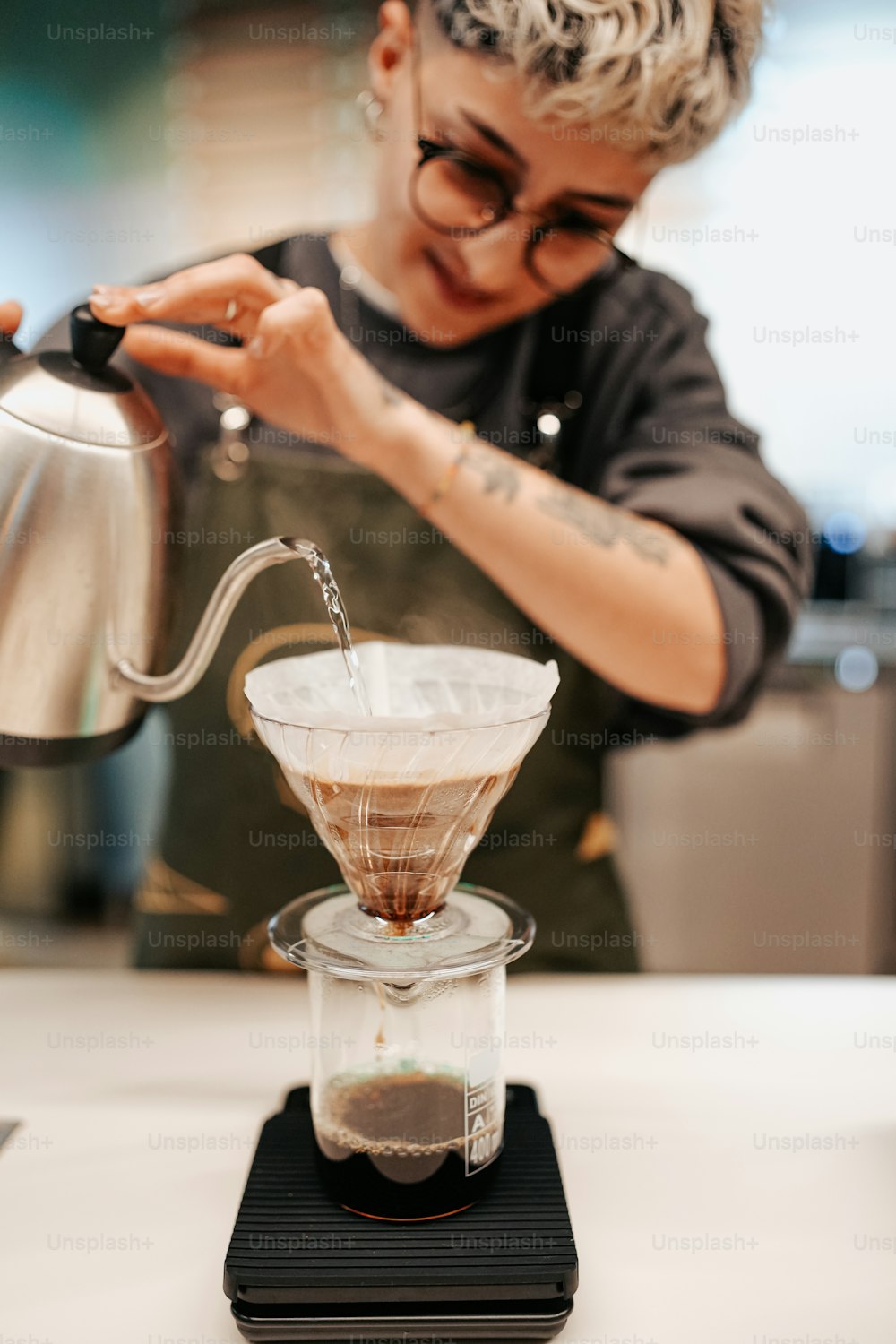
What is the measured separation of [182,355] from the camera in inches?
42.3

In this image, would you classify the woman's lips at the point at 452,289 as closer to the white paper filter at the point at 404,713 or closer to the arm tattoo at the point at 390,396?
the arm tattoo at the point at 390,396

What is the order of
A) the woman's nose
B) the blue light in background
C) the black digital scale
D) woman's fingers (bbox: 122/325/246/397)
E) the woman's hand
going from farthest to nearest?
the blue light in background < the woman's nose < woman's fingers (bbox: 122/325/246/397) < the woman's hand < the black digital scale

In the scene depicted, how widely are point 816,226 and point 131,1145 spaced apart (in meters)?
1.22

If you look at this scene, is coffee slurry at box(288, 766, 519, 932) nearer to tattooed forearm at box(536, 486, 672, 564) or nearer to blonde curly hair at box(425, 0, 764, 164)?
tattooed forearm at box(536, 486, 672, 564)

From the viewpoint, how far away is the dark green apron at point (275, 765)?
1249mm

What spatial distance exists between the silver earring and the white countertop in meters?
0.98

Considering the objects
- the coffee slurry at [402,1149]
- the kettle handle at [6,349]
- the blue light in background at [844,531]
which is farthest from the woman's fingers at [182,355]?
the blue light in background at [844,531]

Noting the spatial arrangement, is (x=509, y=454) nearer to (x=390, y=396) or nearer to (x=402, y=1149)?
(x=390, y=396)

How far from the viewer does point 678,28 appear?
111 cm

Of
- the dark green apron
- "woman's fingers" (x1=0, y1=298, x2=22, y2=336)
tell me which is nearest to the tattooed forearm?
the dark green apron

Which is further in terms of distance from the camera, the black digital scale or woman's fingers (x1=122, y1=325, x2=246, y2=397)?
woman's fingers (x1=122, y1=325, x2=246, y2=397)

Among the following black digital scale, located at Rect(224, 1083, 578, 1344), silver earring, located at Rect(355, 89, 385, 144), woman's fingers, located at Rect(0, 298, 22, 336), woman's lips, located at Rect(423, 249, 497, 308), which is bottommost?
black digital scale, located at Rect(224, 1083, 578, 1344)

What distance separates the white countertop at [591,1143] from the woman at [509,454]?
181mm

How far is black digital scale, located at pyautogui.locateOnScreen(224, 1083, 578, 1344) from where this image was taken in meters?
0.72
